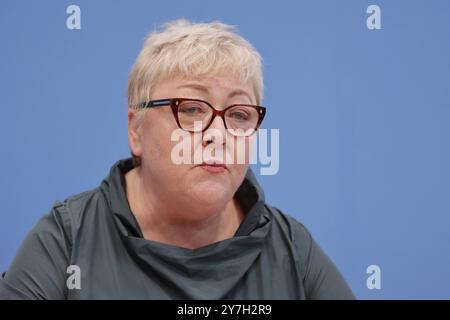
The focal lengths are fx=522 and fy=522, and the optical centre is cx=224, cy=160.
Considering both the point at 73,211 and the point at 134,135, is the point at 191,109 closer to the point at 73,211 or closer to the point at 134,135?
the point at 134,135

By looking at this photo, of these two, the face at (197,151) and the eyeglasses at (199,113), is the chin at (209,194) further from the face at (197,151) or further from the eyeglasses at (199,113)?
the eyeglasses at (199,113)

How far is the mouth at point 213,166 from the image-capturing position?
0.93 m

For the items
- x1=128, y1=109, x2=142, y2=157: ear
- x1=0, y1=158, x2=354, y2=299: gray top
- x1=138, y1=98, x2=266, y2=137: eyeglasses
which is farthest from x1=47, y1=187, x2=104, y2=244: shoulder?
x1=138, y1=98, x2=266, y2=137: eyeglasses

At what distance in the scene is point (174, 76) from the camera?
960 mm

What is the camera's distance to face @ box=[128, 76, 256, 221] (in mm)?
931

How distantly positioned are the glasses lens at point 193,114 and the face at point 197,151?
0.04 ft

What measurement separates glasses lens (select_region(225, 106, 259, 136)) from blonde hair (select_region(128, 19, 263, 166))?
0.16 feet

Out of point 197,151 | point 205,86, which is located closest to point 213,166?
point 197,151

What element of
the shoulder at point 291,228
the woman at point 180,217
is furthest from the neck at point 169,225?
the shoulder at point 291,228

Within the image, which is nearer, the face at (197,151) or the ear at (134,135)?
the face at (197,151)

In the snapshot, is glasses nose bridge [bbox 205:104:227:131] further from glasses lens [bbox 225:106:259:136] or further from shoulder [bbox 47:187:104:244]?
shoulder [bbox 47:187:104:244]
